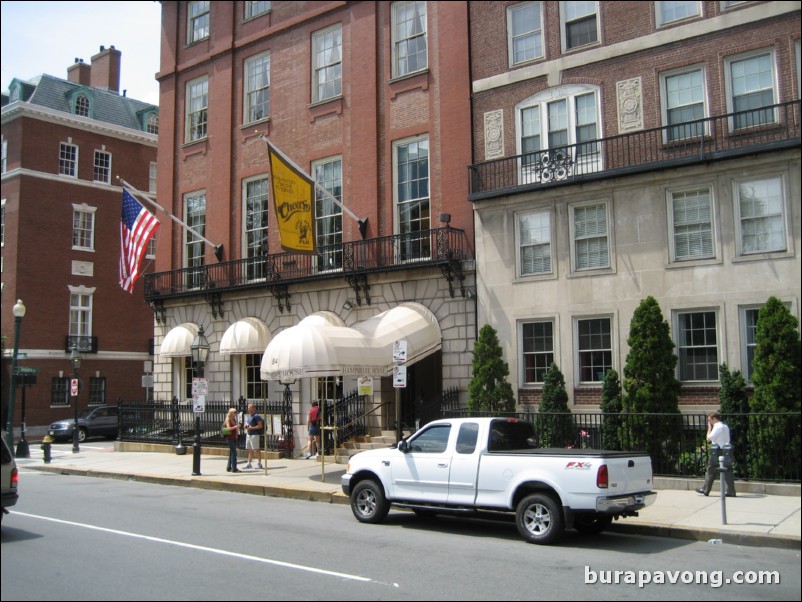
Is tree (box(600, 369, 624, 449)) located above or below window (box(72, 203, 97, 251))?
below

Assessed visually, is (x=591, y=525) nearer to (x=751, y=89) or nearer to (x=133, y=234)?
(x=751, y=89)

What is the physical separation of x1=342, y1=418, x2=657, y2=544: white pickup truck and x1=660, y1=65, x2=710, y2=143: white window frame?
9623mm

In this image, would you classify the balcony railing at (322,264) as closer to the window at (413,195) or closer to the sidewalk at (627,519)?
the window at (413,195)

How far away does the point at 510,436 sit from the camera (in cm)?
1280

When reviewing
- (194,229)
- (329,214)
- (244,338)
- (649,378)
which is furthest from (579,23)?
(194,229)

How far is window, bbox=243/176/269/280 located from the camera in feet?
91.5

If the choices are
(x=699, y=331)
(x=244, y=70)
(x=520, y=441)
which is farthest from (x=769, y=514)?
(x=244, y=70)

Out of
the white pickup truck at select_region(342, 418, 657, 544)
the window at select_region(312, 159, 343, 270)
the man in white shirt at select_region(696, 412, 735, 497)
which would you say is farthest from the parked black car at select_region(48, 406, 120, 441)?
the man in white shirt at select_region(696, 412, 735, 497)

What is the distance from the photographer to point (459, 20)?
2288 cm

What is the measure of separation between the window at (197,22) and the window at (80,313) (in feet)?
59.4

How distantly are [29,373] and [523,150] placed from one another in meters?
19.0

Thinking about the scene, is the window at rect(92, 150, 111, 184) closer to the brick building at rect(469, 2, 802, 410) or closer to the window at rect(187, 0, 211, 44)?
the window at rect(187, 0, 211, 44)

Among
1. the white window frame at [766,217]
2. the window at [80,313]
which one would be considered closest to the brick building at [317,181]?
the white window frame at [766,217]

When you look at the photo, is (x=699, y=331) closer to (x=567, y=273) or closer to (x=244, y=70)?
(x=567, y=273)
